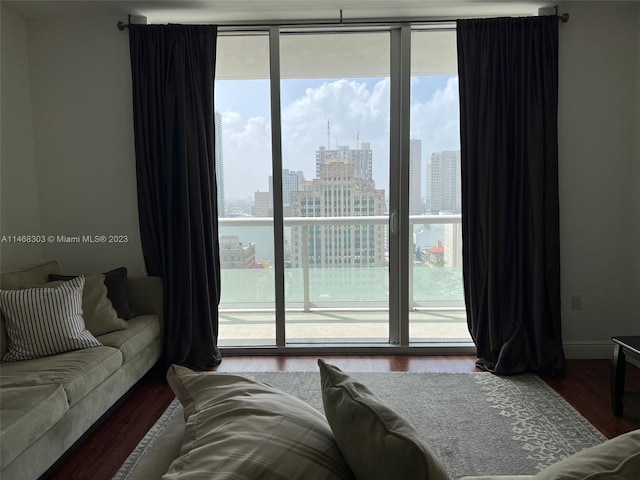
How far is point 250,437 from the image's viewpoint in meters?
0.80

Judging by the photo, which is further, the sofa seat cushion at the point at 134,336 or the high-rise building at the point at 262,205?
the high-rise building at the point at 262,205

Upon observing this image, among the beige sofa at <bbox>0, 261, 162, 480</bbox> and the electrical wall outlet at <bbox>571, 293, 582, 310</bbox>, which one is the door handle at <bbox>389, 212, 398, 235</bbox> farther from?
the beige sofa at <bbox>0, 261, 162, 480</bbox>

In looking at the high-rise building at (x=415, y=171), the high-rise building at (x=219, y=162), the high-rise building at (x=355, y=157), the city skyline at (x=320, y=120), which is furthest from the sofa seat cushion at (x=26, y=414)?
the high-rise building at (x=415, y=171)

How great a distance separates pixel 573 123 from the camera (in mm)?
3254

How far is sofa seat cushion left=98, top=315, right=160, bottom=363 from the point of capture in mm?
2621

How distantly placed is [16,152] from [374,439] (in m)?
3.47

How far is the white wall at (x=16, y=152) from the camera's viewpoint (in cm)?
309

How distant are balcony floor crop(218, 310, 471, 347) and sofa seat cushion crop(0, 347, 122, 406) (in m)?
1.35

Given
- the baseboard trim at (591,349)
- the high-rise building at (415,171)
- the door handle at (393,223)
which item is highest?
the high-rise building at (415,171)

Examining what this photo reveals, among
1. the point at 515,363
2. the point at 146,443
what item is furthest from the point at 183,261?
the point at 515,363

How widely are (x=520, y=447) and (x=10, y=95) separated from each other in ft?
12.7

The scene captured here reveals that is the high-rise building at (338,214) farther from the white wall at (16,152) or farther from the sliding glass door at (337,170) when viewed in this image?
the white wall at (16,152)

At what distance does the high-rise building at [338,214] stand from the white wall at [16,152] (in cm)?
197

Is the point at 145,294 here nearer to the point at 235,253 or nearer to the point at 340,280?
the point at 235,253
